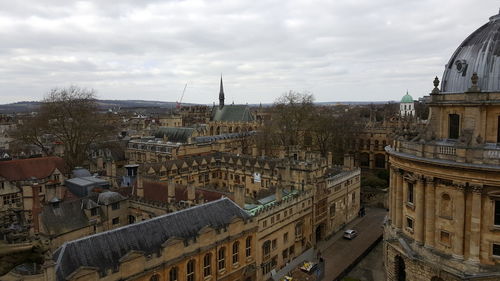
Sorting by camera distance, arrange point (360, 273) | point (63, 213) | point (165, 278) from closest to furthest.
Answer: point (165, 278) → point (63, 213) → point (360, 273)

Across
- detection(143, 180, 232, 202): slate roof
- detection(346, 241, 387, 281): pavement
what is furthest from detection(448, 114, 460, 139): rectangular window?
detection(143, 180, 232, 202): slate roof

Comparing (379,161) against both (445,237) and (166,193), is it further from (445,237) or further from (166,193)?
(445,237)

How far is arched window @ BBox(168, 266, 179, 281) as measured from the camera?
21.4 meters

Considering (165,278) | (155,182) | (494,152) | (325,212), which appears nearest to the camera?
(494,152)

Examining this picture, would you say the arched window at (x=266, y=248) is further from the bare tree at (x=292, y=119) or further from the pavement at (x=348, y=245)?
the bare tree at (x=292, y=119)

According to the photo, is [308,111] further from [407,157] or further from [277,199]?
[407,157]

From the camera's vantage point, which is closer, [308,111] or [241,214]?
[241,214]

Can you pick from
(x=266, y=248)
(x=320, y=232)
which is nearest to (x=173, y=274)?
(x=266, y=248)

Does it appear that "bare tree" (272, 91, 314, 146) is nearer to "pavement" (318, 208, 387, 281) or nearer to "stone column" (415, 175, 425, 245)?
"pavement" (318, 208, 387, 281)

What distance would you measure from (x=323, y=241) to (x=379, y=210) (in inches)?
505

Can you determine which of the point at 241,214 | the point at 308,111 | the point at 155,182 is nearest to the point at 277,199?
the point at 241,214

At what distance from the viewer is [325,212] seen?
37.2 meters

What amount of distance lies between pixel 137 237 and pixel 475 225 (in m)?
18.4

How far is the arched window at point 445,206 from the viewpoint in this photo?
2080 centimetres
